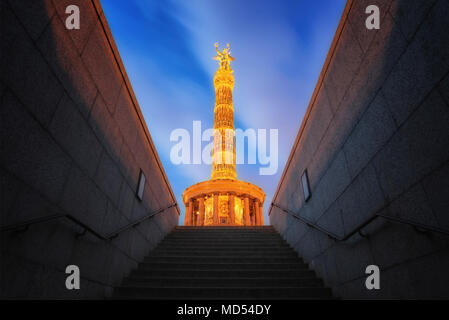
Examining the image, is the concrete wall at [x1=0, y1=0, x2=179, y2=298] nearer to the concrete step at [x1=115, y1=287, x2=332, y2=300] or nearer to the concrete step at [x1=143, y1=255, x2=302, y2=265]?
the concrete step at [x1=115, y1=287, x2=332, y2=300]

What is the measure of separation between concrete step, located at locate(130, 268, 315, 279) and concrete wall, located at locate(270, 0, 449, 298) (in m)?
0.48

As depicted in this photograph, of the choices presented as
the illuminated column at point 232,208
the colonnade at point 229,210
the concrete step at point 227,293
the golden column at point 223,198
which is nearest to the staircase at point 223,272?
the concrete step at point 227,293

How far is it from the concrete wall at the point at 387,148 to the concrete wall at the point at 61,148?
4004mm

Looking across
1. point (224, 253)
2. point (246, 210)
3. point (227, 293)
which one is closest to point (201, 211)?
point (246, 210)

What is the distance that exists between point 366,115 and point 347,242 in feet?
6.69

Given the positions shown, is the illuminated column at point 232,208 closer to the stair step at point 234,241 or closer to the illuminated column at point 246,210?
the illuminated column at point 246,210

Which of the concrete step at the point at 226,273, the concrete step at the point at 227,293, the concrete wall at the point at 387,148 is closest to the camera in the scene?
the concrete wall at the point at 387,148

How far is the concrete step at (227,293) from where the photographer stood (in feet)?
14.8

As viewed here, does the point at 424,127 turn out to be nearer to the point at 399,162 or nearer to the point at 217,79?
the point at 399,162

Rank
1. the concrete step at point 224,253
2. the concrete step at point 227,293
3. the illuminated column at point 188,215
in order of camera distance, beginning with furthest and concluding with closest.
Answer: the illuminated column at point 188,215 → the concrete step at point 224,253 → the concrete step at point 227,293

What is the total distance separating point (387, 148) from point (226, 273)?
3904 millimetres

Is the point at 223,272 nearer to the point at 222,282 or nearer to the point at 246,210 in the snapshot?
the point at 222,282

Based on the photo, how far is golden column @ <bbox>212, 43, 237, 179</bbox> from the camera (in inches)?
1047

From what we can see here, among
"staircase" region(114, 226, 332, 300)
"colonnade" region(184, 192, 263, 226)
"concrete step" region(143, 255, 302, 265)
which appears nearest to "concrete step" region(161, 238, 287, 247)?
"staircase" region(114, 226, 332, 300)
